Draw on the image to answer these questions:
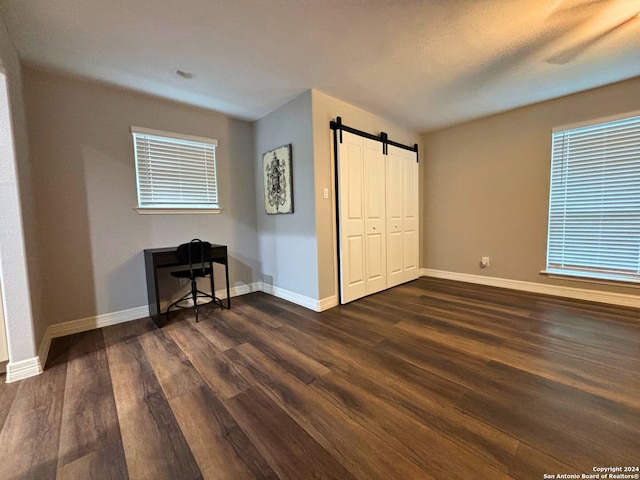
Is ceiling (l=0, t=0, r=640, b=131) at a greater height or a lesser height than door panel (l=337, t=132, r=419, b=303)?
greater

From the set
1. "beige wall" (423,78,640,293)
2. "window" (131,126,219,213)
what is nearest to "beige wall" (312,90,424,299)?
"window" (131,126,219,213)

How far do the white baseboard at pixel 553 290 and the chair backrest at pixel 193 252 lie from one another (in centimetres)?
361

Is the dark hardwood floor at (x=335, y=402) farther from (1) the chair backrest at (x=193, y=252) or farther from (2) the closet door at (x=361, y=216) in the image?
(2) the closet door at (x=361, y=216)

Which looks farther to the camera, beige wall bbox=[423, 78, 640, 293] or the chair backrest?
beige wall bbox=[423, 78, 640, 293]

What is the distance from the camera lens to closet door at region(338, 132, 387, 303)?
310 centimetres

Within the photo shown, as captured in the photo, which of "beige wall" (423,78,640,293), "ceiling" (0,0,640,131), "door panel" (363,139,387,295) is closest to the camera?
"ceiling" (0,0,640,131)

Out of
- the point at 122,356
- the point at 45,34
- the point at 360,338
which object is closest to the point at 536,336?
the point at 360,338

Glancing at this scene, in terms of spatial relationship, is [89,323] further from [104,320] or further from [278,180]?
[278,180]

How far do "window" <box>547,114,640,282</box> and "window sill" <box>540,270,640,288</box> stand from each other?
2 cm

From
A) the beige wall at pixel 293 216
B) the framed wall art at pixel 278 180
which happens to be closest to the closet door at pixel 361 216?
the beige wall at pixel 293 216

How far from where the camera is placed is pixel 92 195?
8.62 ft

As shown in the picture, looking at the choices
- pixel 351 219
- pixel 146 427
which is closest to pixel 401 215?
pixel 351 219

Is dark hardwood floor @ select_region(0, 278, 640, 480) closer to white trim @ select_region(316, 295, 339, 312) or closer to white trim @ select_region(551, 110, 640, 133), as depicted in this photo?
white trim @ select_region(316, 295, 339, 312)

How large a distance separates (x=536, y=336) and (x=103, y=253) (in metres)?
4.14
